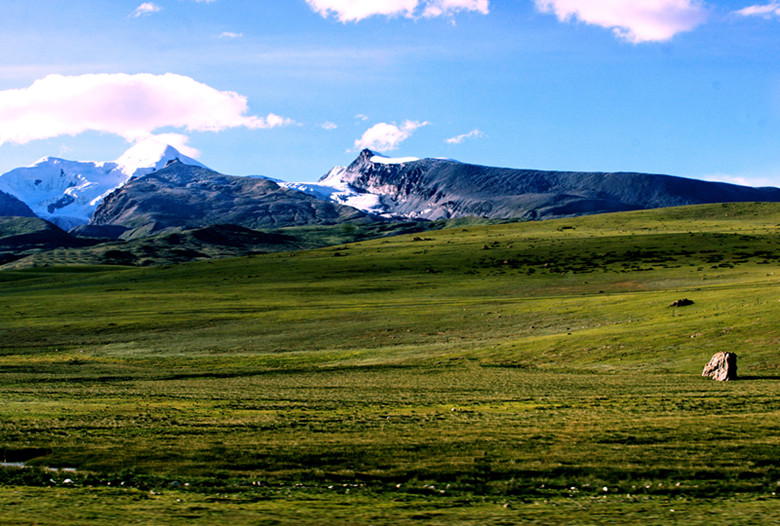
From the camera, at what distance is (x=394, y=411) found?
27.1 meters

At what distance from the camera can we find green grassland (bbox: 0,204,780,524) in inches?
596

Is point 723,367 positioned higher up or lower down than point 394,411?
higher up

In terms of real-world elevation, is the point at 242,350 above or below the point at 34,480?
below

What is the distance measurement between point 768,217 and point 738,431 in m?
195

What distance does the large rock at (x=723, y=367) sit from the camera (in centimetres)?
3490

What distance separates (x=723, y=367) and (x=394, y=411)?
19348 mm

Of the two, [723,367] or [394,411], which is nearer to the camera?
[394,411]

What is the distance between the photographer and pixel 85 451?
20.0 meters

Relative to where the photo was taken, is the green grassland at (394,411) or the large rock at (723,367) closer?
the green grassland at (394,411)

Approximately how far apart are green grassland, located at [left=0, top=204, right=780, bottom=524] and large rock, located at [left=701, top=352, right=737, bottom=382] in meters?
1.26

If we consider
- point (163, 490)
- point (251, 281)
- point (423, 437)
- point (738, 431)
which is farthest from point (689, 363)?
point (251, 281)

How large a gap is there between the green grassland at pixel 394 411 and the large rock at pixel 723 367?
1265mm

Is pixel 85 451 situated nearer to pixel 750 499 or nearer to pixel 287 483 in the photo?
pixel 287 483

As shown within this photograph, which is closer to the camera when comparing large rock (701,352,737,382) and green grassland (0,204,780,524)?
green grassland (0,204,780,524)
